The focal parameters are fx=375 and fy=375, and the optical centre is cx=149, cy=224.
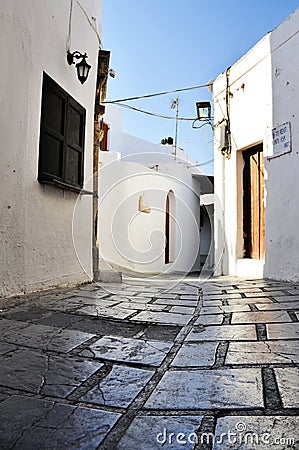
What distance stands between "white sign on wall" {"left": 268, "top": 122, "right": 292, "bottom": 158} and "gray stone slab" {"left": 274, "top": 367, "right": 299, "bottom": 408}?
156 inches

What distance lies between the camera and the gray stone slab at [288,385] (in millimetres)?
1262

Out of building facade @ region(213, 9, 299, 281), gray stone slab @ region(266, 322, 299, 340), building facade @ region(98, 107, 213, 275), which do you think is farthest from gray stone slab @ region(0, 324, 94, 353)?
building facade @ region(98, 107, 213, 275)

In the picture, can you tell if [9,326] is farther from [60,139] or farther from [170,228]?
[170,228]

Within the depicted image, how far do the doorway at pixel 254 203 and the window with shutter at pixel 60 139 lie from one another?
2.83 metres

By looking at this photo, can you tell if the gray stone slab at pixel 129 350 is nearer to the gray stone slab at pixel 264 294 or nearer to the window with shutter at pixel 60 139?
the gray stone slab at pixel 264 294

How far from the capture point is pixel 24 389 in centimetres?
139

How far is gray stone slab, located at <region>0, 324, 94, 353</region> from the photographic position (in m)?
1.91

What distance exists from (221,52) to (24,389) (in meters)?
6.93

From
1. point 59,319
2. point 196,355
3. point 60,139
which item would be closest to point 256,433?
point 196,355

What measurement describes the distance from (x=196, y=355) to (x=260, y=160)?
4.67 metres

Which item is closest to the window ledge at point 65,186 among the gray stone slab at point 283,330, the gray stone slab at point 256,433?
the gray stone slab at point 283,330

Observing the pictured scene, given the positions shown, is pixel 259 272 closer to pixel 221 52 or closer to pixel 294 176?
pixel 294 176

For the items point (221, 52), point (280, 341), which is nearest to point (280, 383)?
point (280, 341)

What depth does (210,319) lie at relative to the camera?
8.66ft
